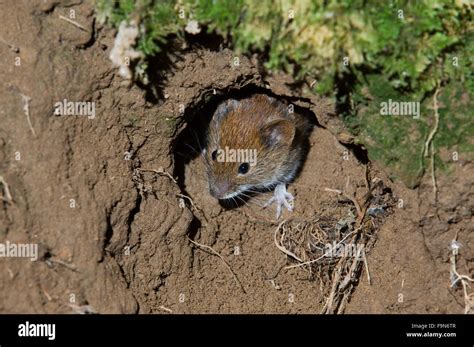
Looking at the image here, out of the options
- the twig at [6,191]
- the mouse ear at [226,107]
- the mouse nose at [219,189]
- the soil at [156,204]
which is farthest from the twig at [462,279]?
the twig at [6,191]

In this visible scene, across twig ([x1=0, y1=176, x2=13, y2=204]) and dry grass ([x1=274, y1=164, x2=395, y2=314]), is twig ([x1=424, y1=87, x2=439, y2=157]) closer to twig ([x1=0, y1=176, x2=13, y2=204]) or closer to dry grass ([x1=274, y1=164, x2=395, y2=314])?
dry grass ([x1=274, y1=164, x2=395, y2=314])

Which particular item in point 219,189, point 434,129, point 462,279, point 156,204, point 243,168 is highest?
point 434,129

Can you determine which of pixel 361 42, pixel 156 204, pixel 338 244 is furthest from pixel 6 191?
pixel 338 244

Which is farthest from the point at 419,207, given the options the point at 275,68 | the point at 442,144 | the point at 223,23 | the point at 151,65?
the point at 151,65

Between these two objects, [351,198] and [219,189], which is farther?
[219,189]

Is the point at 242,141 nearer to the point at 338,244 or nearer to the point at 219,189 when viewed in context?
the point at 219,189

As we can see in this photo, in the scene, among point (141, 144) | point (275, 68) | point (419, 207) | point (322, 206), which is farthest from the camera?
point (322, 206)

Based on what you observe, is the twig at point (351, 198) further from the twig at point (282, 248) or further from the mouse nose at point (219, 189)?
the mouse nose at point (219, 189)

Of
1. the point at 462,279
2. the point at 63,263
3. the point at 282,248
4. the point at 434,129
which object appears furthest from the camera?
the point at 282,248

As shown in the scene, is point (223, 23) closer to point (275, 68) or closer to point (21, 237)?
point (275, 68)
